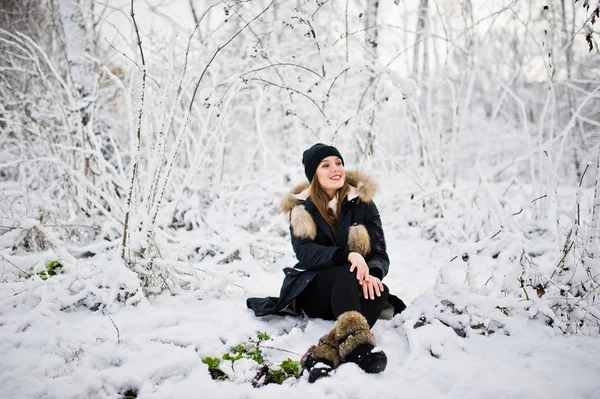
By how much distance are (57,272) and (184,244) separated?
89cm

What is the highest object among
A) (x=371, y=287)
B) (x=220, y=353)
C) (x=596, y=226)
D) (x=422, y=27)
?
(x=422, y=27)

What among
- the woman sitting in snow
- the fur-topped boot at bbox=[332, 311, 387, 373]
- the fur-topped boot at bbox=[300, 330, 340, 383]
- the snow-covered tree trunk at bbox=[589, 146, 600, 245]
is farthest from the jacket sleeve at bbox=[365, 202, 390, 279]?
the snow-covered tree trunk at bbox=[589, 146, 600, 245]

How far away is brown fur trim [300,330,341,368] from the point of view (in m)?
1.39

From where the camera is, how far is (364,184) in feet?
6.47

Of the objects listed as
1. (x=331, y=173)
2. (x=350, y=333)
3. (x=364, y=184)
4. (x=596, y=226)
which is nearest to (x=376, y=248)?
(x=364, y=184)

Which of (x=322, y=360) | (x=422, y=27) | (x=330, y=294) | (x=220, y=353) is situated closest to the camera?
(x=322, y=360)

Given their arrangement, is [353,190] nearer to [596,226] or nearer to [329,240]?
[329,240]

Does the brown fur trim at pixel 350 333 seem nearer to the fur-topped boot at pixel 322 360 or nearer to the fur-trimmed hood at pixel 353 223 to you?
the fur-topped boot at pixel 322 360

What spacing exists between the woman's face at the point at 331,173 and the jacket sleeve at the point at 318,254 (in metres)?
0.35

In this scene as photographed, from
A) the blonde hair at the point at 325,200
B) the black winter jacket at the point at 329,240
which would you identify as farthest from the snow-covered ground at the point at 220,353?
the blonde hair at the point at 325,200

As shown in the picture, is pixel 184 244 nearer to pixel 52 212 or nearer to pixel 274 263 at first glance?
pixel 274 263

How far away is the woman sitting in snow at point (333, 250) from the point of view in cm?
171

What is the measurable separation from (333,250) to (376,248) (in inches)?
11.8

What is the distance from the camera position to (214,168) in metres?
4.71
